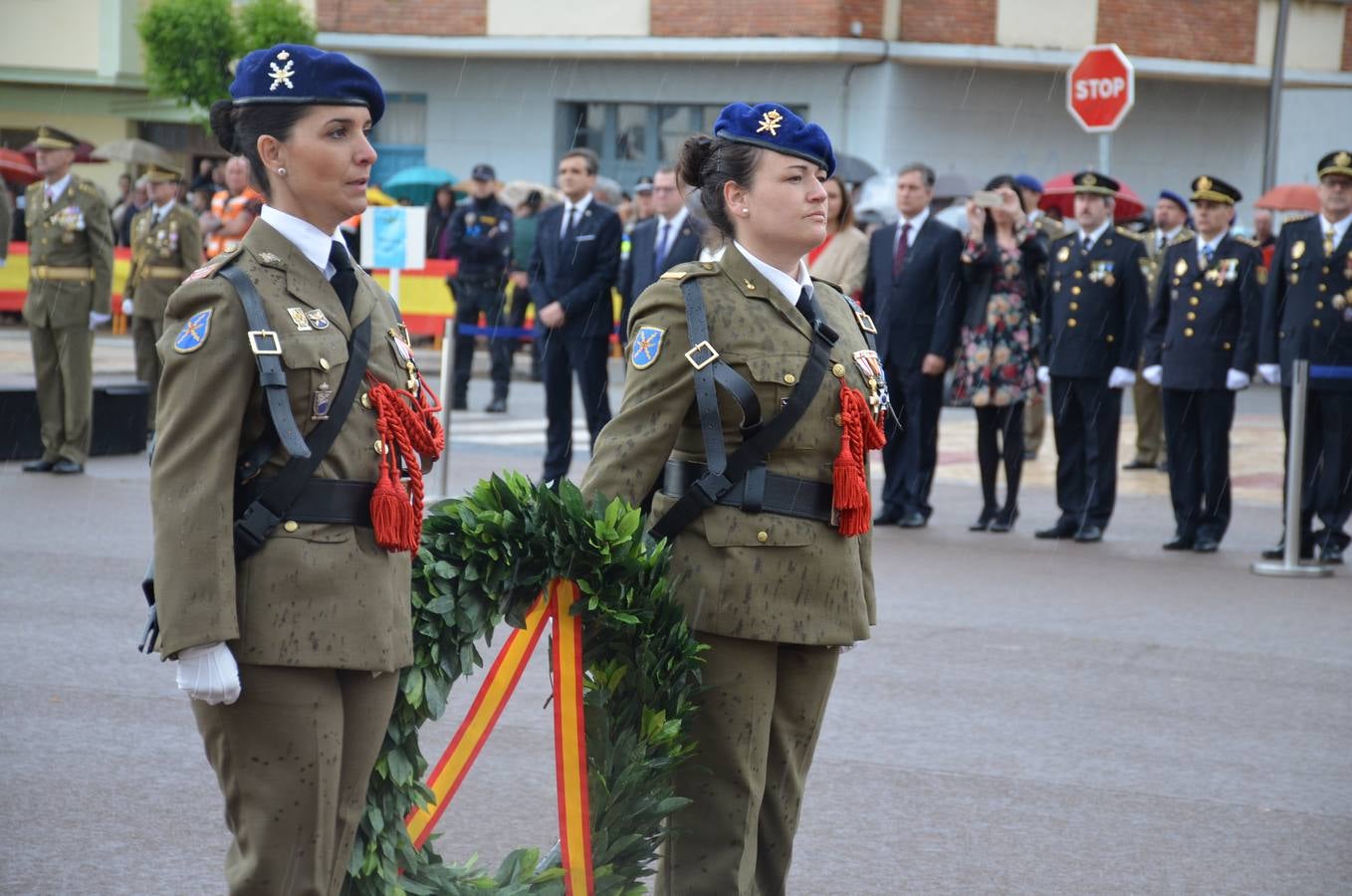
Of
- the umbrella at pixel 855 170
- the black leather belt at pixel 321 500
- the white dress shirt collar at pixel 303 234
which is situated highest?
the umbrella at pixel 855 170

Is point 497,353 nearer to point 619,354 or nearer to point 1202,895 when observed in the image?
point 619,354

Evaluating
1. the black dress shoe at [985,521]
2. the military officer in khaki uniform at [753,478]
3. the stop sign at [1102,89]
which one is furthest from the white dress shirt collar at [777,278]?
the stop sign at [1102,89]

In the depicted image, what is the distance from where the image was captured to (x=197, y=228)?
1532cm

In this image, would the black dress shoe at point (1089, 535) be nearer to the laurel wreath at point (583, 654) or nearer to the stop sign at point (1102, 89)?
the stop sign at point (1102, 89)

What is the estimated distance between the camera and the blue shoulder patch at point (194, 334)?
316cm

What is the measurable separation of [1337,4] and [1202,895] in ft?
96.3

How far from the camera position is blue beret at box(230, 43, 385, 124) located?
3.30m

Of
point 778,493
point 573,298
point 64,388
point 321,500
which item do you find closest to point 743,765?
point 778,493

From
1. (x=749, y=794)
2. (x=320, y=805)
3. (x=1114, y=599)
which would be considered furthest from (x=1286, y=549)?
(x=320, y=805)

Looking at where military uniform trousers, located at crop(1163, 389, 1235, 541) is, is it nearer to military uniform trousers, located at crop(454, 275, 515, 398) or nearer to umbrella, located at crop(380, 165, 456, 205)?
military uniform trousers, located at crop(454, 275, 515, 398)

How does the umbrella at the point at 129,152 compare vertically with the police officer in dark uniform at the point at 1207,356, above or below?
above

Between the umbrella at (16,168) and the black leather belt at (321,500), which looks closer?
the black leather belt at (321,500)

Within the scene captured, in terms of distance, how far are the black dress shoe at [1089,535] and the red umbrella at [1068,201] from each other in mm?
6963

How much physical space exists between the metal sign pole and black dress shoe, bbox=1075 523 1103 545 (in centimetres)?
114
